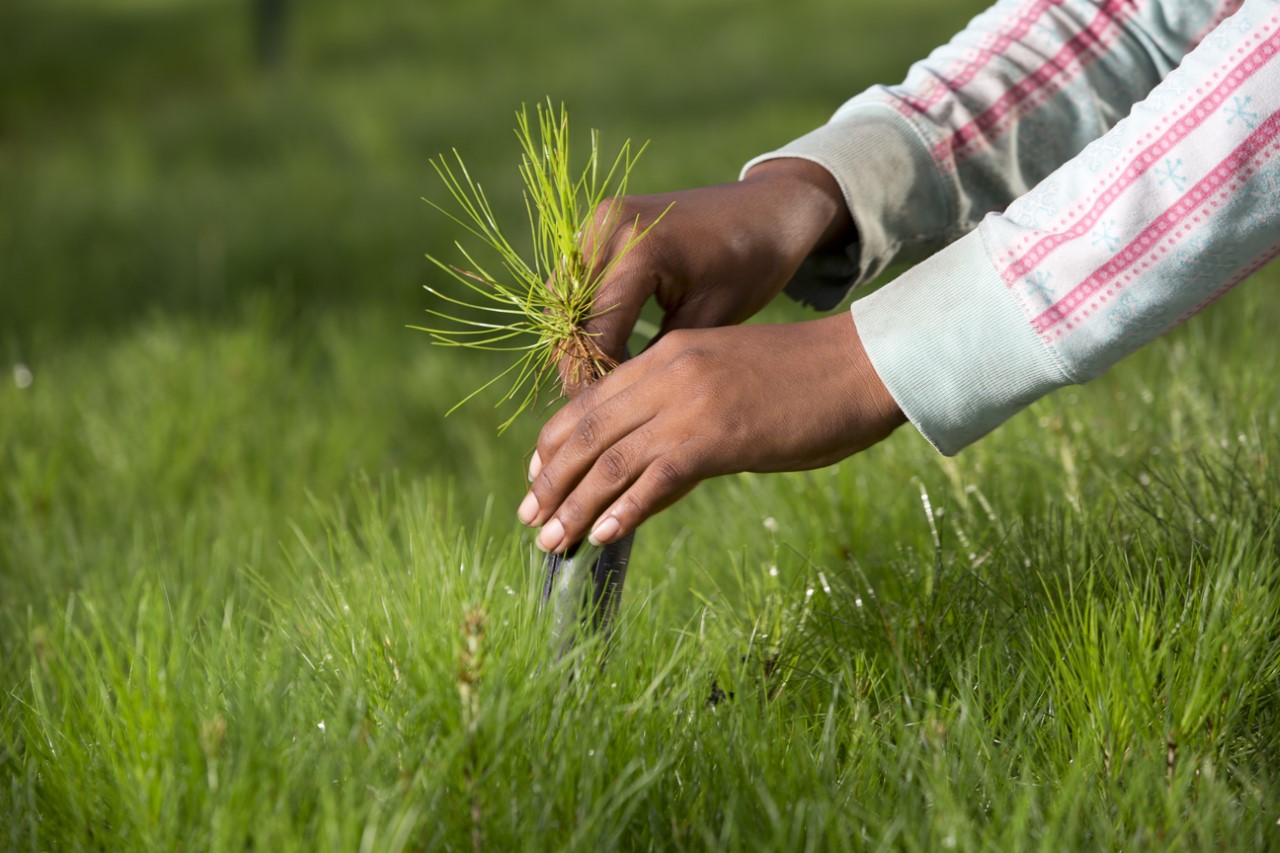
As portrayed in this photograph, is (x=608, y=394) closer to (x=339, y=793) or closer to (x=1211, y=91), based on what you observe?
(x=339, y=793)

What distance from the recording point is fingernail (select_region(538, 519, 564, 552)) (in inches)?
A: 35.7

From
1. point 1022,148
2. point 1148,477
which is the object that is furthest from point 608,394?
point 1148,477

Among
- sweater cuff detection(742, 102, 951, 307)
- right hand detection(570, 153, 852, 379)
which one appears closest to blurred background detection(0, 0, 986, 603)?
right hand detection(570, 153, 852, 379)

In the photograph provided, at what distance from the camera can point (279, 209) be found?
3637 millimetres

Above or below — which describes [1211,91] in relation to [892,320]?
above

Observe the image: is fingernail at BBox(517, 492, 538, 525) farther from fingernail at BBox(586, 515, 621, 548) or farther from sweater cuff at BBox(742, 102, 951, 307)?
sweater cuff at BBox(742, 102, 951, 307)

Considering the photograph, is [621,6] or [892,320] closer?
[892,320]

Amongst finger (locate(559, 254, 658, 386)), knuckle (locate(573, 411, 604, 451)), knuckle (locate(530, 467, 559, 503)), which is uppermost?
finger (locate(559, 254, 658, 386))

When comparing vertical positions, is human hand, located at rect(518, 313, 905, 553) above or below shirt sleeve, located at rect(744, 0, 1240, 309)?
below

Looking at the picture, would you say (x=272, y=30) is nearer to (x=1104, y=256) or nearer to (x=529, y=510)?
(x=529, y=510)

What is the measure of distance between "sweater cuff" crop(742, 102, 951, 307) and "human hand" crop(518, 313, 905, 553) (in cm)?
26

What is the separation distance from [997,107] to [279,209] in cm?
286

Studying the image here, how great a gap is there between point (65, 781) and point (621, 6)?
27.7ft

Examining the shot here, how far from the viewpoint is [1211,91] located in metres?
0.82
